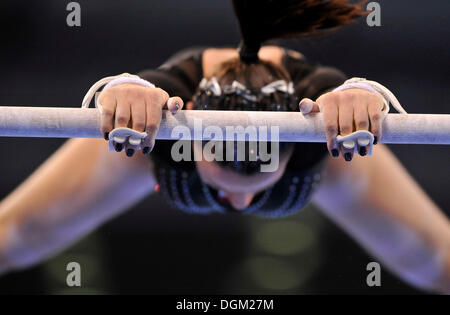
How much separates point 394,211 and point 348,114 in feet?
2.07

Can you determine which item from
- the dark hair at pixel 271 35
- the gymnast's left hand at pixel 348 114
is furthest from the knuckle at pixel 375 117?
the dark hair at pixel 271 35

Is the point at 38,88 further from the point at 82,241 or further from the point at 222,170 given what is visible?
the point at 222,170

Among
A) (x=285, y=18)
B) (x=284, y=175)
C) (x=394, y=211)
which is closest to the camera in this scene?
(x=285, y=18)

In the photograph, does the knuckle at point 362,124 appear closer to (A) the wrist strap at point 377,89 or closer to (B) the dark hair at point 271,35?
(A) the wrist strap at point 377,89

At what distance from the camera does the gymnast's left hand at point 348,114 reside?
2.21 ft

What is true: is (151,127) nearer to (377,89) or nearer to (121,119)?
(121,119)

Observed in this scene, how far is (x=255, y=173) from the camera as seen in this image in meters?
0.95

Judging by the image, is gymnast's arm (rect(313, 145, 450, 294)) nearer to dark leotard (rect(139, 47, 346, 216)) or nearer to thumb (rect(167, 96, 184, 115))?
dark leotard (rect(139, 47, 346, 216))

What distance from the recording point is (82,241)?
79.3 inches

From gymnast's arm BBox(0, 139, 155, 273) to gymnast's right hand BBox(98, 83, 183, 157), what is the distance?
0.50 meters

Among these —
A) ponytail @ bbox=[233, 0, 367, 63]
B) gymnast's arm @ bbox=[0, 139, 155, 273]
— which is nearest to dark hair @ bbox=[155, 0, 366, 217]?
ponytail @ bbox=[233, 0, 367, 63]

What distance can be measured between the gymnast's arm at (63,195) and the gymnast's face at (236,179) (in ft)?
0.74

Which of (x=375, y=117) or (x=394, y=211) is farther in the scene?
(x=394, y=211)

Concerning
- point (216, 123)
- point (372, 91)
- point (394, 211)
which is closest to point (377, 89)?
point (372, 91)
